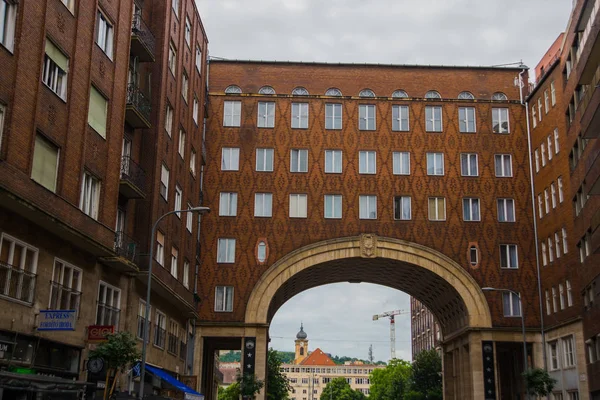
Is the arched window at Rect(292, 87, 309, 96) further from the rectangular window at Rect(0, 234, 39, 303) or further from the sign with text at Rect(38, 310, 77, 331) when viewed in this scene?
the sign with text at Rect(38, 310, 77, 331)

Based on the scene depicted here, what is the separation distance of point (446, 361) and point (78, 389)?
43.1 m

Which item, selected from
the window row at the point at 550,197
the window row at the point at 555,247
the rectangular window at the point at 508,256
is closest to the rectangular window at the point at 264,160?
the rectangular window at the point at 508,256

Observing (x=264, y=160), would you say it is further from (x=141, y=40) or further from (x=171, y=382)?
(x=171, y=382)

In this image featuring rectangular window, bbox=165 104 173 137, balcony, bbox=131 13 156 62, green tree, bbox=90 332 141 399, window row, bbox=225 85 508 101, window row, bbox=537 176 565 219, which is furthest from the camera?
window row, bbox=225 85 508 101

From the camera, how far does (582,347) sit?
43094mm

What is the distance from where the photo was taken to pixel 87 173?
89.7ft

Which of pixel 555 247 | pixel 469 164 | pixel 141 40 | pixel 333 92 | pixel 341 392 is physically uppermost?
pixel 333 92

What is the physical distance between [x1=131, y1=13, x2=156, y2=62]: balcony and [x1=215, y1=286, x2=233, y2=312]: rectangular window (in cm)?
1945

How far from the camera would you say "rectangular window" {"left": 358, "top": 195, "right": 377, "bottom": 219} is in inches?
2028

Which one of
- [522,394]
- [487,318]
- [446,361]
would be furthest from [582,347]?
[446,361]

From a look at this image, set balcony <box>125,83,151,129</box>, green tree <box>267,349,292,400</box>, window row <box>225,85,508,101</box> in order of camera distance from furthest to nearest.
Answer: green tree <box>267,349,292,400</box>
window row <box>225,85,508,101</box>
balcony <box>125,83,151,129</box>

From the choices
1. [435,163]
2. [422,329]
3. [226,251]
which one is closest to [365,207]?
[435,163]

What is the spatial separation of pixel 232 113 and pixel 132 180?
70.6 feet

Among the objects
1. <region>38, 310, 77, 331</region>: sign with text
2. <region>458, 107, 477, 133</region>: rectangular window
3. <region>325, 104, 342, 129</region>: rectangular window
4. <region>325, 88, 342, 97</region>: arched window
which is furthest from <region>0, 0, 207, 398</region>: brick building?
<region>458, 107, 477, 133</region>: rectangular window
